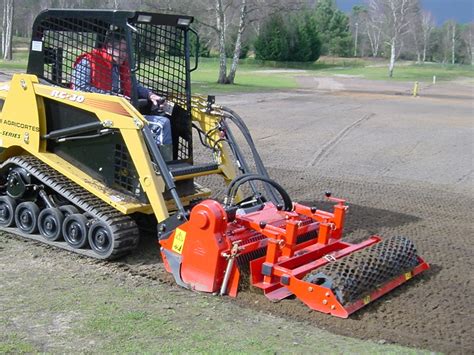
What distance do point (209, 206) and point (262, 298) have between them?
0.91m

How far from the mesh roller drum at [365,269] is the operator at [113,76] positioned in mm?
2221

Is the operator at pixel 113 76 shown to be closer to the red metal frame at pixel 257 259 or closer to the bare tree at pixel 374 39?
the red metal frame at pixel 257 259

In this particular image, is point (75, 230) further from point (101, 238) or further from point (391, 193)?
point (391, 193)

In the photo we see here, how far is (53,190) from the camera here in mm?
7098

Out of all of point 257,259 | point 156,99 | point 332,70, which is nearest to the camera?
point 257,259

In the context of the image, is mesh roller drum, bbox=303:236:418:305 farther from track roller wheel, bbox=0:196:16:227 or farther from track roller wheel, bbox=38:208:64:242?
track roller wheel, bbox=0:196:16:227

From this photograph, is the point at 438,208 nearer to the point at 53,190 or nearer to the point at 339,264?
the point at 339,264

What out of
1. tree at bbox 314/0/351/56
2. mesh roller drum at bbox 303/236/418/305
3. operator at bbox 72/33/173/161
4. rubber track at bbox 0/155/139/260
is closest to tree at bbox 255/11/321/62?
tree at bbox 314/0/351/56

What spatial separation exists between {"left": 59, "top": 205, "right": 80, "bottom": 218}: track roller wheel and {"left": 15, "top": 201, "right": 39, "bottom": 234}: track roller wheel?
385 millimetres

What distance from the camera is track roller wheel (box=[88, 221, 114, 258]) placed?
6410 millimetres

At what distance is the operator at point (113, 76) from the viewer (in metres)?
6.71

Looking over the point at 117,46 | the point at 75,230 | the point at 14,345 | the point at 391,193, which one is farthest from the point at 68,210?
the point at 391,193

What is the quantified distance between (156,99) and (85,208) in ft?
4.58

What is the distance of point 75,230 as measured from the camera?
6.71m
